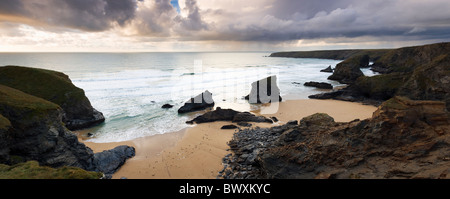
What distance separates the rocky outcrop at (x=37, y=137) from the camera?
34.0 ft

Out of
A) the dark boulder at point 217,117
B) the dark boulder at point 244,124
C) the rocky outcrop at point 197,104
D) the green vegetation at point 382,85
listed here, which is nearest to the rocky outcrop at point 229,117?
the dark boulder at point 217,117

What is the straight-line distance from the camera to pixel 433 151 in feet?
25.1

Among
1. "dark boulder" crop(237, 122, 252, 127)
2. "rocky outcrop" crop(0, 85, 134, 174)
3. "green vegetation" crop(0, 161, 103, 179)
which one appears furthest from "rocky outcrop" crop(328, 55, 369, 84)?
"green vegetation" crop(0, 161, 103, 179)

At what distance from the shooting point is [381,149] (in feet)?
28.2

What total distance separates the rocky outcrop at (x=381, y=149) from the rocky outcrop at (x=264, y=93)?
22.5m

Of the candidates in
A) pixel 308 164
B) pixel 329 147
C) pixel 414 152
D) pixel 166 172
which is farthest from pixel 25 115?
pixel 414 152

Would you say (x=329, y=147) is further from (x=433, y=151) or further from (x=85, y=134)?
(x=85, y=134)

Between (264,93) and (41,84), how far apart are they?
28.6 m

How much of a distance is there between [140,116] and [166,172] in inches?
613

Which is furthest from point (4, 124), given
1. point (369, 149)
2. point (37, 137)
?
point (369, 149)

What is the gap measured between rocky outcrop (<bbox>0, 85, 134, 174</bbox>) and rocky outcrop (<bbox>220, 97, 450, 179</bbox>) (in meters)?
10.6

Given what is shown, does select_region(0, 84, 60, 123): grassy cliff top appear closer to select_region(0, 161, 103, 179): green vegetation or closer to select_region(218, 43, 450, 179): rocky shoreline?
select_region(0, 161, 103, 179): green vegetation

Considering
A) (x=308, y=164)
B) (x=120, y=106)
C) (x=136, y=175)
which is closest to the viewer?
(x=308, y=164)

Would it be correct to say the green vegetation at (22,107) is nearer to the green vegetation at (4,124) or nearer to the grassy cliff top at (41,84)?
the green vegetation at (4,124)
